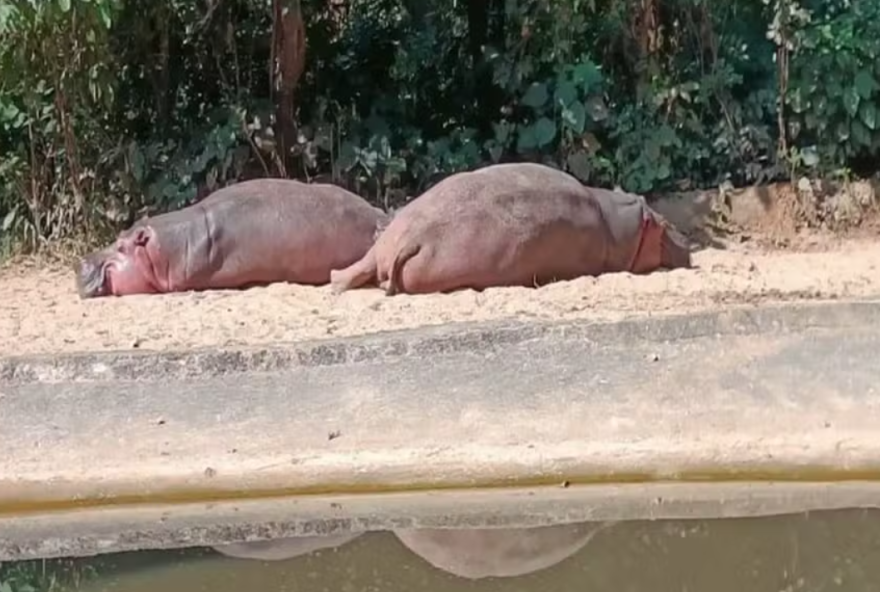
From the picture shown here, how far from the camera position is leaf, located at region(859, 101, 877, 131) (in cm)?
994

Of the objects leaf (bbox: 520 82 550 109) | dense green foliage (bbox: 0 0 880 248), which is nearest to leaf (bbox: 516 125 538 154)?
dense green foliage (bbox: 0 0 880 248)

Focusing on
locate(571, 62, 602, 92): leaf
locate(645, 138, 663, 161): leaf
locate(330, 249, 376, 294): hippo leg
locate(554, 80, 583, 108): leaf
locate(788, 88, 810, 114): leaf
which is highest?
locate(571, 62, 602, 92): leaf

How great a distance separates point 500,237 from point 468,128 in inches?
120

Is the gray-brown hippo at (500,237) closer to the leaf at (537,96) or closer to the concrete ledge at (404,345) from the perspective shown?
the concrete ledge at (404,345)

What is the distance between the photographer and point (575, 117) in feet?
32.8

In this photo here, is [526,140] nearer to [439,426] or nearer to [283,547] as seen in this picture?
[439,426]

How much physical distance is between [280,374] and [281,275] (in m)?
1.89

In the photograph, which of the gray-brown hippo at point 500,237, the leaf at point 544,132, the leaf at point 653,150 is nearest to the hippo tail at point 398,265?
the gray-brown hippo at point 500,237

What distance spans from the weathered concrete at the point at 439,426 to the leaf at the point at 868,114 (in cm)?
360

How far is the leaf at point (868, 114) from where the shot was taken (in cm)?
994

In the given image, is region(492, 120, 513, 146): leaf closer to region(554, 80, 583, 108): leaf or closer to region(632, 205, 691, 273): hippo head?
region(554, 80, 583, 108): leaf

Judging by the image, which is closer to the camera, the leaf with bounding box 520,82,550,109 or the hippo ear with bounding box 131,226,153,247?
the hippo ear with bounding box 131,226,153,247

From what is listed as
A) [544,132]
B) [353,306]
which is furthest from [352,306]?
[544,132]

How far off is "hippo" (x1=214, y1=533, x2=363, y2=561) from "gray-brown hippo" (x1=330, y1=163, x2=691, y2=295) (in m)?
2.51
